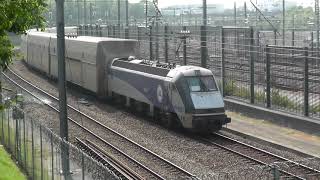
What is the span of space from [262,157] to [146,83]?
8.46m

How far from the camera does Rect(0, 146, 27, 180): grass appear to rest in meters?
15.4

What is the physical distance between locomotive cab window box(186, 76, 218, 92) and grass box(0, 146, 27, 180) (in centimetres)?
752

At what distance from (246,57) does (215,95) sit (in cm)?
647

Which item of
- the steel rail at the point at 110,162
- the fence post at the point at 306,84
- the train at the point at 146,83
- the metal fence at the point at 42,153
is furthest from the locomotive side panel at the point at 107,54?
the fence post at the point at 306,84

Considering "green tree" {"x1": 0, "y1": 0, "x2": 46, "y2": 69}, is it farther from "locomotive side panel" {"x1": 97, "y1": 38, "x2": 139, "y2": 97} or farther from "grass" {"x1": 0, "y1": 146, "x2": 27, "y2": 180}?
"locomotive side panel" {"x1": 97, "y1": 38, "x2": 139, "y2": 97}

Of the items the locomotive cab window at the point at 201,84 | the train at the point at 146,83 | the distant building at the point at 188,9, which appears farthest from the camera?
the distant building at the point at 188,9

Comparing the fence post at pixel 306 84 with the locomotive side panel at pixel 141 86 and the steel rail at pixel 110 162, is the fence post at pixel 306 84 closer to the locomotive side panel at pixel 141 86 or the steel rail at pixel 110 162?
the locomotive side panel at pixel 141 86

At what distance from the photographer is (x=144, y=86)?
2588 centimetres

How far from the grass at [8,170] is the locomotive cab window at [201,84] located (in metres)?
7.52

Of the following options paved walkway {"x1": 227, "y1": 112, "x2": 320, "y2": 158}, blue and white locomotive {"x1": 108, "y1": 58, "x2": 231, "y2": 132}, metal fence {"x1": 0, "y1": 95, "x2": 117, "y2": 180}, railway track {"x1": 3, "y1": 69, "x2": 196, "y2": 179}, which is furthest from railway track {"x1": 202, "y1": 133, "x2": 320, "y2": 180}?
metal fence {"x1": 0, "y1": 95, "x2": 117, "y2": 180}

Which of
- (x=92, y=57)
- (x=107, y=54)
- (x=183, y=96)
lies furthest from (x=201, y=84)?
(x=92, y=57)

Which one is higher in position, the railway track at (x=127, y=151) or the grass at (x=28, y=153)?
the grass at (x=28, y=153)

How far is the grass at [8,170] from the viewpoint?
15.4m

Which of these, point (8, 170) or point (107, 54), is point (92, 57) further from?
point (8, 170)
